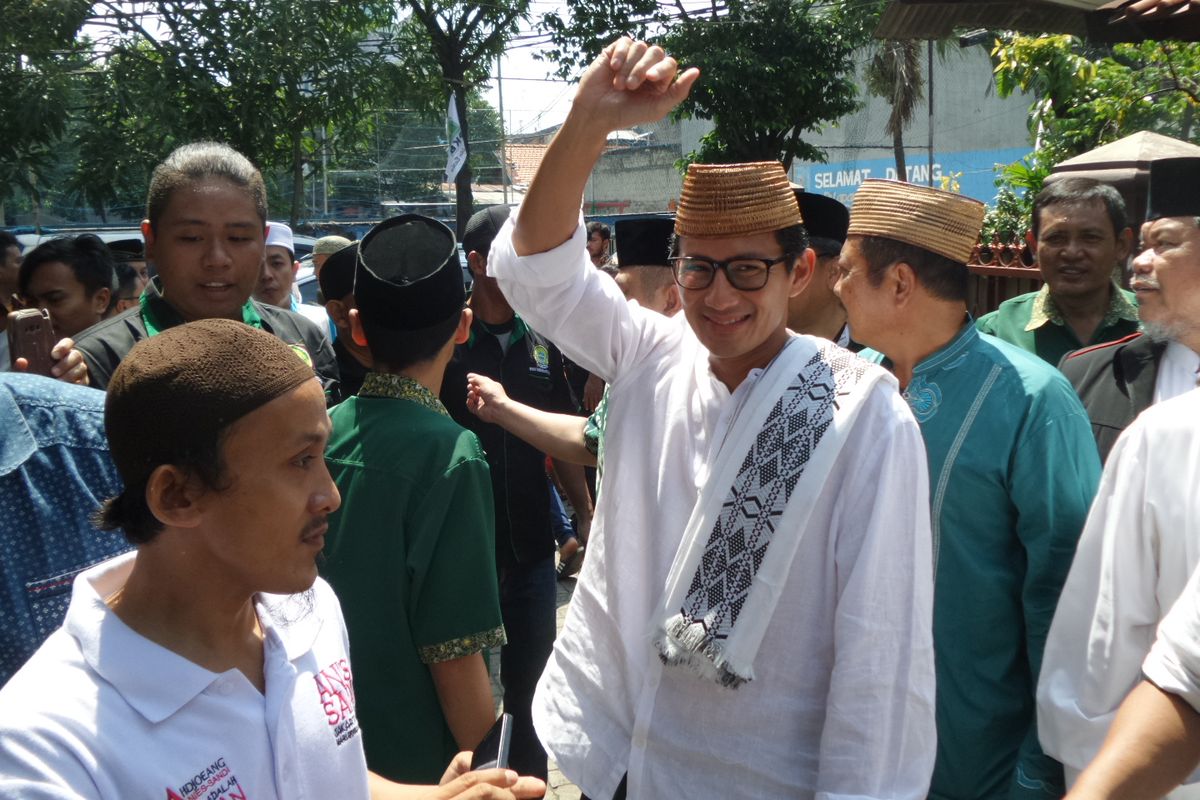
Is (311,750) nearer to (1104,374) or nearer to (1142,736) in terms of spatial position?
(1142,736)

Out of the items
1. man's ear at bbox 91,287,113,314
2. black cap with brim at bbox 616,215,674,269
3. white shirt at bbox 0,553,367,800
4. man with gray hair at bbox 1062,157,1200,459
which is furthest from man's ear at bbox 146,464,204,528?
man's ear at bbox 91,287,113,314

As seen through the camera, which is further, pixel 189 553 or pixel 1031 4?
pixel 1031 4

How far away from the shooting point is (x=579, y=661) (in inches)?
88.0

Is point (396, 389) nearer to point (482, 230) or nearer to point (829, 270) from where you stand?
point (829, 270)

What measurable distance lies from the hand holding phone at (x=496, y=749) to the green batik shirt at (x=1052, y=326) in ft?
9.14

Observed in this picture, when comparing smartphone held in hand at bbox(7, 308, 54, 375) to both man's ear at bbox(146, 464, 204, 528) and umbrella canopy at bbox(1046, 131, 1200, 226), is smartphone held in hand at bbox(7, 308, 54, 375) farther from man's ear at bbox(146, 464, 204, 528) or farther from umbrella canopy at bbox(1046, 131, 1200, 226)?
umbrella canopy at bbox(1046, 131, 1200, 226)

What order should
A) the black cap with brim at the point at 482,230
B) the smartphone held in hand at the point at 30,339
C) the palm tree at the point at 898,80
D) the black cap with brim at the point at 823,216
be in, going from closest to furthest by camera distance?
the smartphone held in hand at the point at 30,339 < the black cap with brim at the point at 823,216 < the black cap with brim at the point at 482,230 < the palm tree at the point at 898,80

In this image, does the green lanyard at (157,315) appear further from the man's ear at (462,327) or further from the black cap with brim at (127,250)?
the black cap with brim at (127,250)

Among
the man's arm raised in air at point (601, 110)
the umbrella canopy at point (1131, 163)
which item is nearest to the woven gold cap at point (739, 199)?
the man's arm raised in air at point (601, 110)

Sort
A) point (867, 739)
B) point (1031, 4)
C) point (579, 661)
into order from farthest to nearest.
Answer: point (1031, 4) → point (579, 661) → point (867, 739)

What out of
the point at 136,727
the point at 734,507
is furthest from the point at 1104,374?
the point at 136,727

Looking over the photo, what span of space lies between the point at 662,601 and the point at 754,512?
0.85 feet

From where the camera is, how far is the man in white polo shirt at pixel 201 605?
4.33ft

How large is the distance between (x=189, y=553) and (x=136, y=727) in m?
0.24
